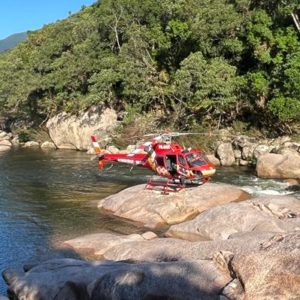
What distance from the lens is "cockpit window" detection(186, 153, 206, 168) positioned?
21.0 meters

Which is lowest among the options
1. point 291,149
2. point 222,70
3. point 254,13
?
point 291,149

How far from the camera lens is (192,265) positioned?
8195 millimetres

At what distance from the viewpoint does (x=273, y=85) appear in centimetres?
3231

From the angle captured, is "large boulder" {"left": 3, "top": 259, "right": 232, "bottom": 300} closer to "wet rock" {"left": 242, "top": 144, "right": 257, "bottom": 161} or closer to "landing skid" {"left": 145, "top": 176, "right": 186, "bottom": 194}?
"landing skid" {"left": 145, "top": 176, "right": 186, "bottom": 194}

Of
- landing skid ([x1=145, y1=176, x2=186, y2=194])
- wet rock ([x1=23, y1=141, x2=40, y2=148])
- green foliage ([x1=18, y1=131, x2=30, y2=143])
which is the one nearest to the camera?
landing skid ([x1=145, y1=176, x2=186, y2=194])

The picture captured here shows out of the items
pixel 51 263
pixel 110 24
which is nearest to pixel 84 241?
pixel 51 263

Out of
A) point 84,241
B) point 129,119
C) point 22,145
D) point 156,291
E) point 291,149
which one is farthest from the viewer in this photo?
point 22,145

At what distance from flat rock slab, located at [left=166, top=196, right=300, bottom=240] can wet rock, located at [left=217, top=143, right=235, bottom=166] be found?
1467cm

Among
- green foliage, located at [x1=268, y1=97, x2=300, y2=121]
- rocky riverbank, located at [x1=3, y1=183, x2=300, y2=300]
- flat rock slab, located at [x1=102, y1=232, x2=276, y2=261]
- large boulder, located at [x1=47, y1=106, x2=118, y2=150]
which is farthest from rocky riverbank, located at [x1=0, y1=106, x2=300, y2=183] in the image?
flat rock slab, located at [x1=102, y1=232, x2=276, y2=261]

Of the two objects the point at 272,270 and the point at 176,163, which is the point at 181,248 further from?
the point at 176,163

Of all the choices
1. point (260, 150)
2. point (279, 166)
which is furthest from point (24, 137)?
point (279, 166)

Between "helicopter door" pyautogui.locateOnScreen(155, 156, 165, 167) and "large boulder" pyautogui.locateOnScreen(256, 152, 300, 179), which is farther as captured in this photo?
"large boulder" pyautogui.locateOnScreen(256, 152, 300, 179)

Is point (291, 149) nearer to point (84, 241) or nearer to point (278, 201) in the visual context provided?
point (278, 201)

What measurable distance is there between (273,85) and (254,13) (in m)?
5.27
